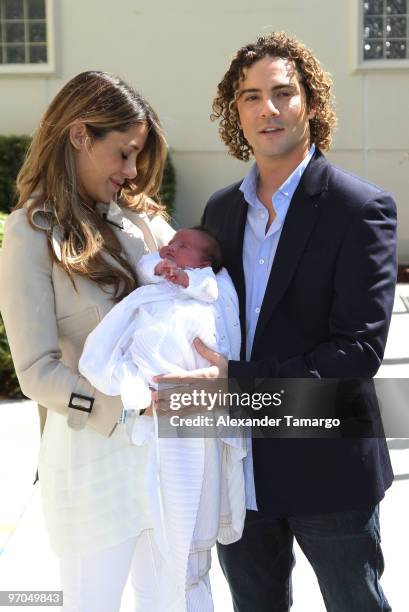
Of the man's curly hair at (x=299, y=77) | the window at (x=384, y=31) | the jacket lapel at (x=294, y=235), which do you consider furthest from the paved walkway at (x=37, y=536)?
the window at (x=384, y=31)

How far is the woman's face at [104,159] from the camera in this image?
9.30ft

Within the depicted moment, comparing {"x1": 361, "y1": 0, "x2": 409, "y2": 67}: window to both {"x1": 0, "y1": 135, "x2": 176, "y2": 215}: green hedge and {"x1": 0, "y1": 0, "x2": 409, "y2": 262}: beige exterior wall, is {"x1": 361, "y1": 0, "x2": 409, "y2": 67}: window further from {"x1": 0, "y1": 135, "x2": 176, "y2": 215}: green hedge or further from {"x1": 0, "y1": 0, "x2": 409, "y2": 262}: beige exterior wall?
{"x1": 0, "y1": 135, "x2": 176, "y2": 215}: green hedge

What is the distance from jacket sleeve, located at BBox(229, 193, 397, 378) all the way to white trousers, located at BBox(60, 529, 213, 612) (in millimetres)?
659

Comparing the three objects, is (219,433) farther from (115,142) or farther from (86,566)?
(115,142)

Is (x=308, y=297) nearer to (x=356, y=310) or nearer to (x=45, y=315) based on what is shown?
(x=356, y=310)

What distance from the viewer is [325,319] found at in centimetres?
265

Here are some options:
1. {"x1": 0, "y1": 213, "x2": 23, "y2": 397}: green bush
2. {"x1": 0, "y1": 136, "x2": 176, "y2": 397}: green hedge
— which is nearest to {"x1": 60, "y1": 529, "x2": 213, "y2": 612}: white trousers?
{"x1": 0, "y1": 213, "x2": 23, "y2": 397}: green bush

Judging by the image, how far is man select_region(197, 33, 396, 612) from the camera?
2559mm

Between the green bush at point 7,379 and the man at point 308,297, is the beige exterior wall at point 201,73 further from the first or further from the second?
the man at point 308,297

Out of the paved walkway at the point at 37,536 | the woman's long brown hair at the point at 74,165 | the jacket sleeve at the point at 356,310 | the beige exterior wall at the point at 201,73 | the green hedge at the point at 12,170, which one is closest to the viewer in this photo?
the jacket sleeve at the point at 356,310

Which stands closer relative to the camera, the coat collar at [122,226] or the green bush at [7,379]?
the coat collar at [122,226]

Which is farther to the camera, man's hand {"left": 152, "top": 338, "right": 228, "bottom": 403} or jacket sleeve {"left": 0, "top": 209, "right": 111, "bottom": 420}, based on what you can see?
jacket sleeve {"left": 0, "top": 209, "right": 111, "bottom": 420}

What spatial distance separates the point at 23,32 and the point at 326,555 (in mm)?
11878

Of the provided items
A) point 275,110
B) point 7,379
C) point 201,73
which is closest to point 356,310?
point 275,110
